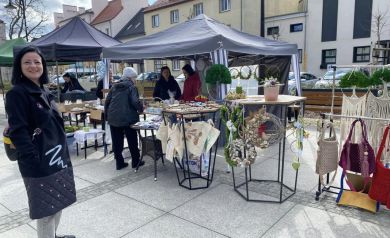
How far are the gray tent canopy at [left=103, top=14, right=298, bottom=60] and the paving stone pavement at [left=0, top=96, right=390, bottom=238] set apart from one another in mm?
2022

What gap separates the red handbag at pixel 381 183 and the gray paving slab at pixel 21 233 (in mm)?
3382

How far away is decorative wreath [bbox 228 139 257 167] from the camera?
3.46 m

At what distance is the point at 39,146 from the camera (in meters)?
2.16

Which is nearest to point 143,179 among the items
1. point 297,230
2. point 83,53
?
point 297,230

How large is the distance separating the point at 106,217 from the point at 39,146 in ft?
4.73

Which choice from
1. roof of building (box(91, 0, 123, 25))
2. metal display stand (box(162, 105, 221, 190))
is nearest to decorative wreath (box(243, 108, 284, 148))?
metal display stand (box(162, 105, 221, 190))

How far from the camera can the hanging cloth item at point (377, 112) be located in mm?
3469

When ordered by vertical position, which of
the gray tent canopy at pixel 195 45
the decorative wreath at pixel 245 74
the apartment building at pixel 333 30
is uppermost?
the apartment building at pixel 333 30

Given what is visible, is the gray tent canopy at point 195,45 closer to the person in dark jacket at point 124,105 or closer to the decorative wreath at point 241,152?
the person in dark jacket at point 124,105

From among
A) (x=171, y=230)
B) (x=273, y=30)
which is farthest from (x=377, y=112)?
(x=273, y=30)

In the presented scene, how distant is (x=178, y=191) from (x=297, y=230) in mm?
1574

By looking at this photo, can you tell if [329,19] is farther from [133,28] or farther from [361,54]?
[133,28]

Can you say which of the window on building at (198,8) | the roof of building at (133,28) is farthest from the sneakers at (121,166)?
the roof of building at (133,28)

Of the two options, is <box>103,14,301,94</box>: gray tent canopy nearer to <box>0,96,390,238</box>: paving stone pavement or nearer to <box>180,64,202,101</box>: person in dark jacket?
<box>180,64,202,101</box>: person in dark jacket
